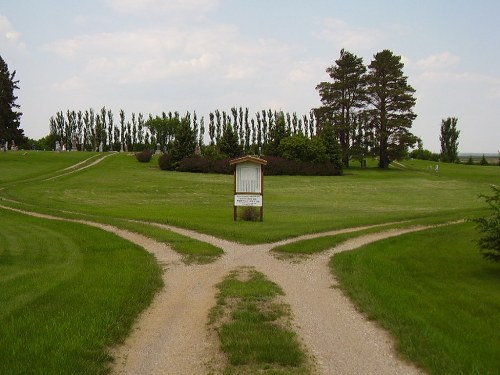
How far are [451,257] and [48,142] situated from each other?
393 feet

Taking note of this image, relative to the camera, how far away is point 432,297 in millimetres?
8719

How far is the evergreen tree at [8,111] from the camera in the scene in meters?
56.1

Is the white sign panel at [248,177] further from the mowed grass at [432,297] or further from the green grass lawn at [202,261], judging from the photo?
the mowed grass at [432,297]

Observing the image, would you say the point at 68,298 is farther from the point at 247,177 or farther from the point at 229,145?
the point at 229,145

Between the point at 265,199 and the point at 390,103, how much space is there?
35.4 metres

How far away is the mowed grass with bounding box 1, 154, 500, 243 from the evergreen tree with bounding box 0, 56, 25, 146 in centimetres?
1168

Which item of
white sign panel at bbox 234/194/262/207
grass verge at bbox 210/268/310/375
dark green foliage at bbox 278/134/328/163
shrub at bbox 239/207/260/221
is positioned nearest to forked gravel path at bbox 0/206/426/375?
grass verge at bbox 210/268/310/375

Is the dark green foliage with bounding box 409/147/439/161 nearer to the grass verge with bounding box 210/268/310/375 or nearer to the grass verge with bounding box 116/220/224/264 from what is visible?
the grass verge with bounding box 116/220/224/264

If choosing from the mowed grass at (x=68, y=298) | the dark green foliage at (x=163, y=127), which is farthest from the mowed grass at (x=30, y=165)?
the dark green foliage at (x=163, y=127)

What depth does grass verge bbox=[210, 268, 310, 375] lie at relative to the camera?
5.68 metres

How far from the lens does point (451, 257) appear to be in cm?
1267

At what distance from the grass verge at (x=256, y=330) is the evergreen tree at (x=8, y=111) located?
2168 inches

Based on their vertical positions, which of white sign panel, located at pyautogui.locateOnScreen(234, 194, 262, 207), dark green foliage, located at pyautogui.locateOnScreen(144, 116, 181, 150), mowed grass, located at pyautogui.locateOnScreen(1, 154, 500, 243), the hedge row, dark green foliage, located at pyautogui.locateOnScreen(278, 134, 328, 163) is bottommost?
mowed grass, located at pyautogui.locateOnScreen(1, 154, 500, 243)

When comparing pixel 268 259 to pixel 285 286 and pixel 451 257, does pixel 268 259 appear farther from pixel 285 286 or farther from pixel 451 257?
pixel 451 257
